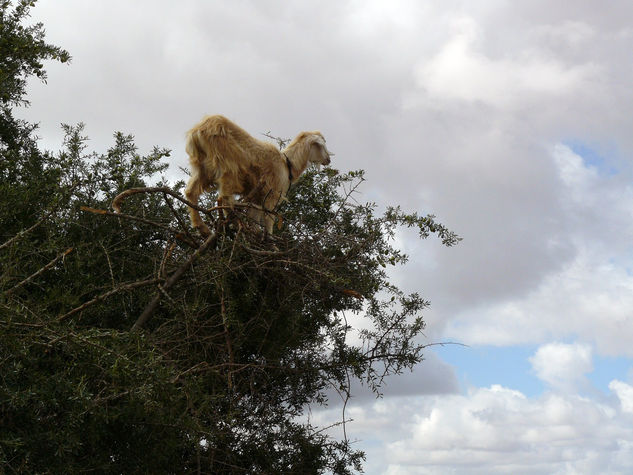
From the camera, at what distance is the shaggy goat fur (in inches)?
297

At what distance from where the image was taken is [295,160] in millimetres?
8297

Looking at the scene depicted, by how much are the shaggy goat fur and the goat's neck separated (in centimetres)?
11

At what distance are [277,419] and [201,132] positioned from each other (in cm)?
301

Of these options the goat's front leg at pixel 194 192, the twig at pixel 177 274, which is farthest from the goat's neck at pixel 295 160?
the twig at pixel 177 274

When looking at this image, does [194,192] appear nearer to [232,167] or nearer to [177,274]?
[232,167]

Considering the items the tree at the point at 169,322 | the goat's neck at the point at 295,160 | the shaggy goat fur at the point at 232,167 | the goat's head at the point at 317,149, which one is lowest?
the tree at the point at 169,322

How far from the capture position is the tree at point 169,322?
5188mm

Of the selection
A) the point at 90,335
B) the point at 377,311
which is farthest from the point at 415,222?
the point at 90,335

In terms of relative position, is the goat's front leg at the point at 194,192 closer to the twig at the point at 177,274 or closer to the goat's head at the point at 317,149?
Result: the twig at the point at 177,274

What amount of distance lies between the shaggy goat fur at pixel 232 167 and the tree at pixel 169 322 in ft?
1.19

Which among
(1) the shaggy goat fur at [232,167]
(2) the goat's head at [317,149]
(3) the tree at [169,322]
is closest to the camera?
(3) the tree at [169,322]

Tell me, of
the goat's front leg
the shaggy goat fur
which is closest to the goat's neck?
the shaggy goat fur

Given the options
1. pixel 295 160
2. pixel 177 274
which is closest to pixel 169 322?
pixel 177 274

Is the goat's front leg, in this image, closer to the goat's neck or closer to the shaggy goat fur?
the shaggy goat fur
